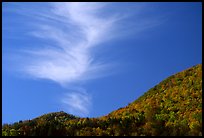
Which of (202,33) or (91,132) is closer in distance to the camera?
(202,33)

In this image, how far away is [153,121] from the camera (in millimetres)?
34125

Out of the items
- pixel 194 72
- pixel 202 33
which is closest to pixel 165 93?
pixel 194 72

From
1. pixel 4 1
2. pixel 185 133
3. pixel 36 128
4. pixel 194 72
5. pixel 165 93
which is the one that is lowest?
pixel 185 133

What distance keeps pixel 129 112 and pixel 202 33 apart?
22.8 metres

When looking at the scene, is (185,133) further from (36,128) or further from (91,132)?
(36,128)

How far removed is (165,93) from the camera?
155 ft

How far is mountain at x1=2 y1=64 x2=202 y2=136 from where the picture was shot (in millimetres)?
31109

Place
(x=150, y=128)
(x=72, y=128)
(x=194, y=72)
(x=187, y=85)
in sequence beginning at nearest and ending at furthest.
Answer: (x=150, y=128) < (x=72, y=128) < (x=187, y=85) < (x=194, y=72)

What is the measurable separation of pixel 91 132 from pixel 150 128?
463 cm

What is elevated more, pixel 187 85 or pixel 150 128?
pixel 187 85

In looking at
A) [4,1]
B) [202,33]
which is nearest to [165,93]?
[202,33]

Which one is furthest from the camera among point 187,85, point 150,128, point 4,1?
point 187,85

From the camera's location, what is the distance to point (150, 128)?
104ft

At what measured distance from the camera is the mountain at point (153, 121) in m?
31.1
